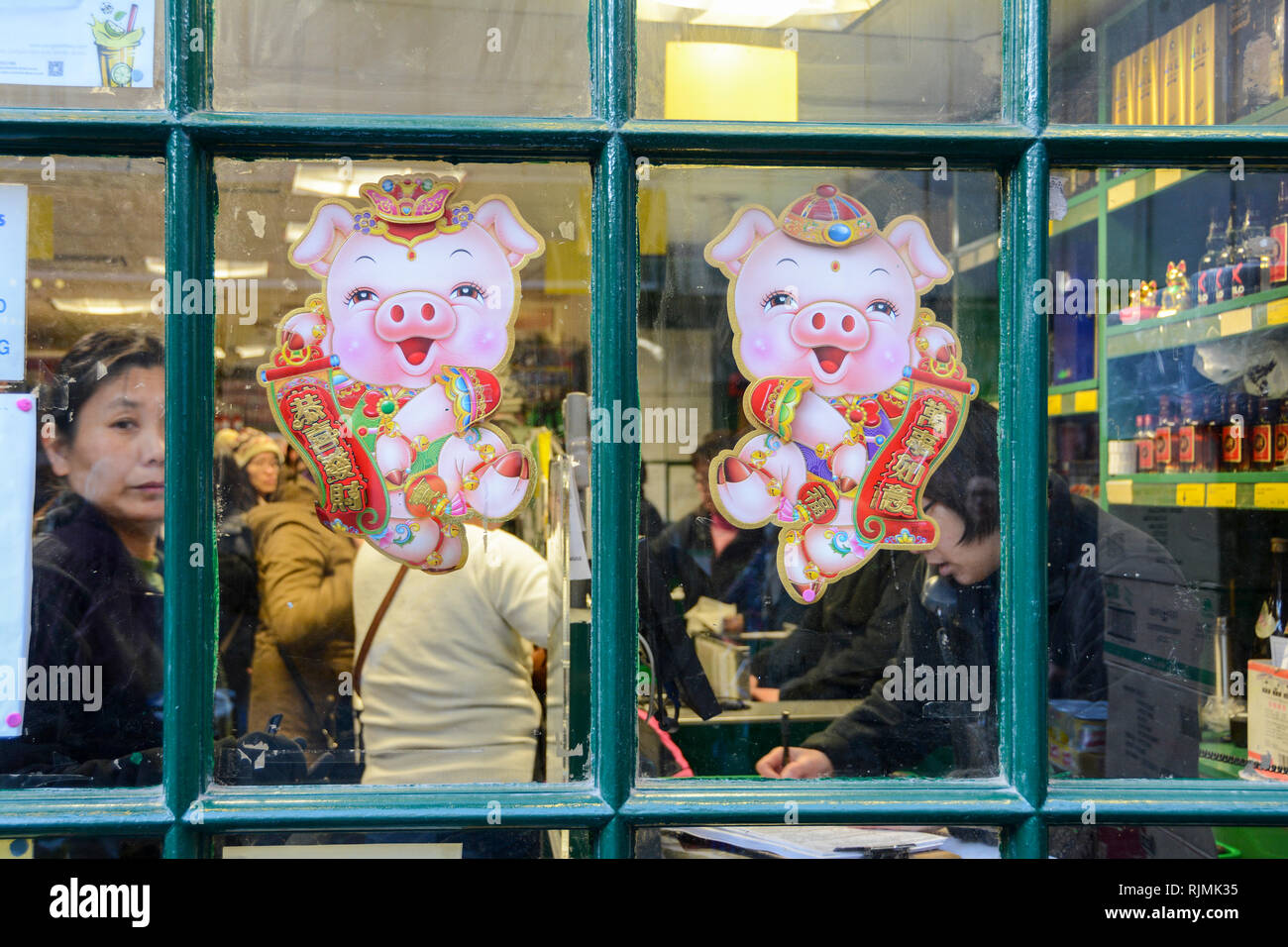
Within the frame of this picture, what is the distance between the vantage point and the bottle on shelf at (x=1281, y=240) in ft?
5.65

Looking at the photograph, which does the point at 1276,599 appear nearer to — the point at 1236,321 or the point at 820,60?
the point at 1236,321

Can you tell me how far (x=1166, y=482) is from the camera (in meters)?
1.78

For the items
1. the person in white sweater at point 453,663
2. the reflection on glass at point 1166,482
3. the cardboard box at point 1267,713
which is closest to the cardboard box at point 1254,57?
the reflection on glass at point 1166,482

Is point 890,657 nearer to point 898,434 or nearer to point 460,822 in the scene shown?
point 898,434

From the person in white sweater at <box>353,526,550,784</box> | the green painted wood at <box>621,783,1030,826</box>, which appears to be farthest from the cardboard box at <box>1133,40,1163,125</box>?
the person in white sweater at <box>353,526,550,784</box>

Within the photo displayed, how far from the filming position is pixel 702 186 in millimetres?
1657

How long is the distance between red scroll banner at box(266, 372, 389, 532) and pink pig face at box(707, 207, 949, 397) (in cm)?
66

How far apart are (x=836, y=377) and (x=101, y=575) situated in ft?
4.14

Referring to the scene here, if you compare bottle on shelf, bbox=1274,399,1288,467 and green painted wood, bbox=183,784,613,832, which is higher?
bottle on shelf, bbox=1274,399,1288,467

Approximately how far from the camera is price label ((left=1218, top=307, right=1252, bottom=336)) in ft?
5.74

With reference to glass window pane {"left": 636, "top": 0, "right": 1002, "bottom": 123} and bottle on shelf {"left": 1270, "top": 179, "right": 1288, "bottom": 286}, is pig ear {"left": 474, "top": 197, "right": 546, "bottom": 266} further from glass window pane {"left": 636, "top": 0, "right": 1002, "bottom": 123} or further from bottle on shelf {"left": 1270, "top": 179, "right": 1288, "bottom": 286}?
bottle on shelf {"left": 1270, "top": 179, "right": 1288, "bottom": 286}

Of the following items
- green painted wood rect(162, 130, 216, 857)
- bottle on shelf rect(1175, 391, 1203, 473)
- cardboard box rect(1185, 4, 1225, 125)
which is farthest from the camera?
bottle on shelf rect(1175, 391, 1203, 473)
